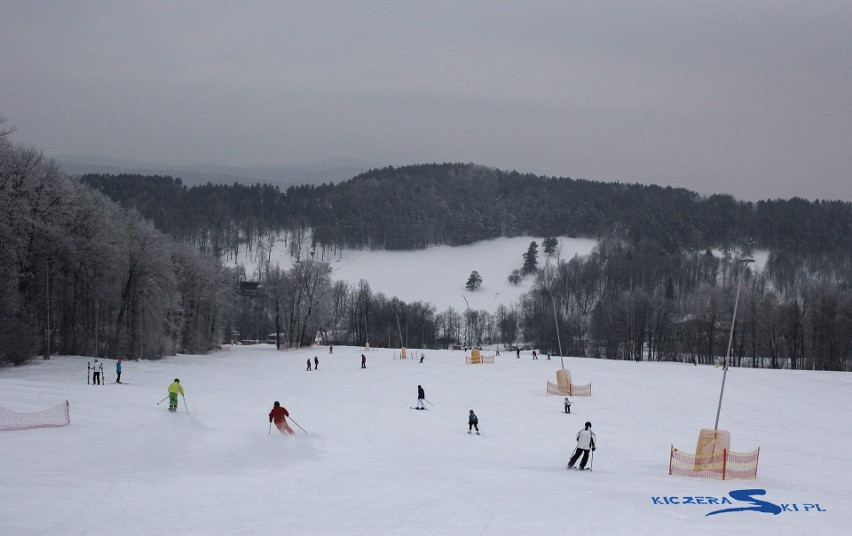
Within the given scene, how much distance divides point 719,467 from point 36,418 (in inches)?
880

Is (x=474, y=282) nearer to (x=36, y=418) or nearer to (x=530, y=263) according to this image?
(x=530, y=263)

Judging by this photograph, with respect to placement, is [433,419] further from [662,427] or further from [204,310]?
[204,310]

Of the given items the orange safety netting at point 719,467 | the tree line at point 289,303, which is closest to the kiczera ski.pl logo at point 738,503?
the orange safety netting at point 719,467

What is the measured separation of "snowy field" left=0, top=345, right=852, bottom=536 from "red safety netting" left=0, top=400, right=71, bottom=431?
1.70 feet

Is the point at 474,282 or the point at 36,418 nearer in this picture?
the point at 36,418

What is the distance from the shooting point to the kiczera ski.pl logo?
16.5 metres

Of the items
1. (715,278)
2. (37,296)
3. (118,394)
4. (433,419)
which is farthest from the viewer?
(715,278)

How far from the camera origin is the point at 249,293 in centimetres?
15575

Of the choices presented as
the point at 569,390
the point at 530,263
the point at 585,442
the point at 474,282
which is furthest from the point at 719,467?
the point at 530,263

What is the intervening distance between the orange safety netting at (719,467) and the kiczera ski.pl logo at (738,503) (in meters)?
3.49

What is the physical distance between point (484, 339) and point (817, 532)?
135376 millimetres

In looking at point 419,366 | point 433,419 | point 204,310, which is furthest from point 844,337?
point 204,310

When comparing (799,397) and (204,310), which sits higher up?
(204,310)

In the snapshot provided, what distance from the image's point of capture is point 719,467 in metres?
22.0
